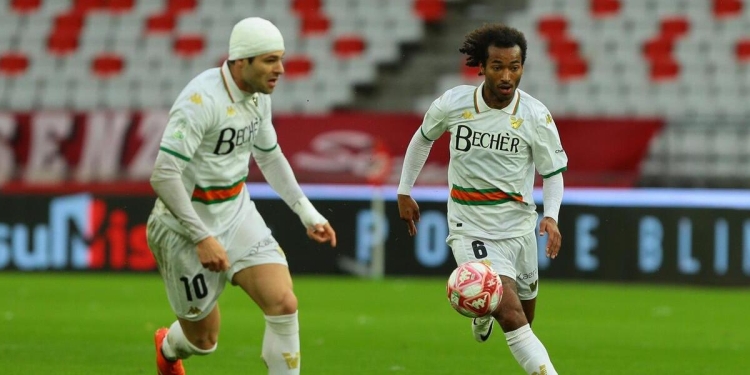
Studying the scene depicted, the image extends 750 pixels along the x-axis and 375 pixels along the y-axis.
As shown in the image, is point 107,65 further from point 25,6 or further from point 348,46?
point 348,46

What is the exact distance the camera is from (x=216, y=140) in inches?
274

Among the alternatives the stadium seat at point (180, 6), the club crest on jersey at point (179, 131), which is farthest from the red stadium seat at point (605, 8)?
the club crest on jersey at point (179, 131)

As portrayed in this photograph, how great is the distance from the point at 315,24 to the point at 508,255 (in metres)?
14.6

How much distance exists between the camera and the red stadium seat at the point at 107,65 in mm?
22328

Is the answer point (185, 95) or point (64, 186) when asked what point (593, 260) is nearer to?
point (64, 186)

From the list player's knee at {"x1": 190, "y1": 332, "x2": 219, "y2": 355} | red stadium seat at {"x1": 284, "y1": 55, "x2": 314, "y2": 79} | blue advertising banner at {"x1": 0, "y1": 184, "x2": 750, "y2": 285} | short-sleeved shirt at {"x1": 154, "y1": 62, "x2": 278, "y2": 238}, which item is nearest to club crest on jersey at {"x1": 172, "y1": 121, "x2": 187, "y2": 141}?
short-sleeved shirt at {"x1": 154, "y1": 62, "x2": 278, "y2": 238}

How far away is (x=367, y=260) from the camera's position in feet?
56.2

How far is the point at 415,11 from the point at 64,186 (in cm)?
670

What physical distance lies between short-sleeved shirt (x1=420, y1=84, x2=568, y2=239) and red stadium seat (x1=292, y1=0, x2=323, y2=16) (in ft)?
47.4

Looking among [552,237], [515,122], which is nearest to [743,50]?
[515,122]

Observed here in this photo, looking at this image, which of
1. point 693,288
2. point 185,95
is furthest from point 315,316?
point 185,95

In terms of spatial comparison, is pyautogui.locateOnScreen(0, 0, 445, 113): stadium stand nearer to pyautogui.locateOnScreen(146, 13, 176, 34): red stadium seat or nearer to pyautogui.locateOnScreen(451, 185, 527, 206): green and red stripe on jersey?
pyautogui.locateOnScreen(146, 13, 176, 34): red stadium seat

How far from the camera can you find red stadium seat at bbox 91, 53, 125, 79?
22328 mm

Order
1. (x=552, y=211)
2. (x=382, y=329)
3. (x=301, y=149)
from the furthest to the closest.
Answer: (x=301, y=149) < (x=382, y=329) < (x=552, y=211)
